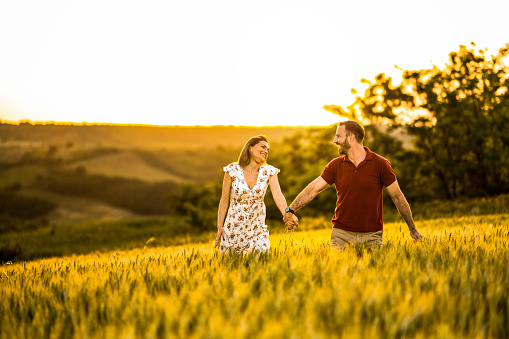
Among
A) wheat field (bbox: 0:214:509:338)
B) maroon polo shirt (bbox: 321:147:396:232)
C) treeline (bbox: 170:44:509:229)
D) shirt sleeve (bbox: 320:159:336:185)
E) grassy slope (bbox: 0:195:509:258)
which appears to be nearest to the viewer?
wheat field (bbox: 0:214:509:338)

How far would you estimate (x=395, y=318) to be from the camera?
8.70 feet

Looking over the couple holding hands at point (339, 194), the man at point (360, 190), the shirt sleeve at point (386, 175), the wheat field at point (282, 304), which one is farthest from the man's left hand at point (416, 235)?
the wheat field at point (282, 304)

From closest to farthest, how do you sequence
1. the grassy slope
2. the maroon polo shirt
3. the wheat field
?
1. the wheat field
2. the maroon polo shirt
3. the grassy slope

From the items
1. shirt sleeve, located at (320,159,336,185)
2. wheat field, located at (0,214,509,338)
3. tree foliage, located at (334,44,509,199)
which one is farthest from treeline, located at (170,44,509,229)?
wheat field, located at (0,214,509,338)

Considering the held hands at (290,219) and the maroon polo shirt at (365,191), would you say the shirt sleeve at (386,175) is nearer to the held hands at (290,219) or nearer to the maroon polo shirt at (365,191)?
the maroon polo shirt at (365,191)

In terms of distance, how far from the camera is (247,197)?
6695 mm

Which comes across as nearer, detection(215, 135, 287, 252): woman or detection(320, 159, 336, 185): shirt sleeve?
detection(320, 159, 336, 185): shirt sleeve

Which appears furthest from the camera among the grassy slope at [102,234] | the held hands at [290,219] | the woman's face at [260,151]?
the grassy slope at [102,234]

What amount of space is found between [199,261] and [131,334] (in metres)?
2.71

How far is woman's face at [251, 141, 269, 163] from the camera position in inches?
259

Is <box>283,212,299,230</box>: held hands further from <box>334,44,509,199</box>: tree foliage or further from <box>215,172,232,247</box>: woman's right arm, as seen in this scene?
<box>334,44,509,199</box>: tree foliage

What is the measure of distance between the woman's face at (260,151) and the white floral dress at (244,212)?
0.82 feet

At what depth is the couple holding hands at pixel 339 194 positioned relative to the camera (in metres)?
6.12

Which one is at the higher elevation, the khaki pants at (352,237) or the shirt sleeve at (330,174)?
the shirt sleeve at (330,174)
